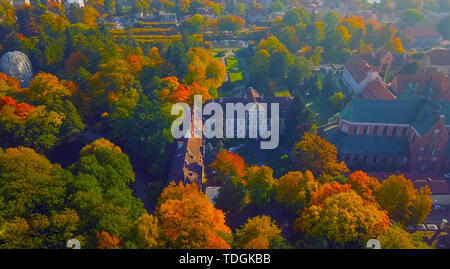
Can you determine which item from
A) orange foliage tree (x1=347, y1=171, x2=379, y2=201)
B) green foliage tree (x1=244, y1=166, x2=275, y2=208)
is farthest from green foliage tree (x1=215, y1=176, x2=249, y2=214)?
orange foliage tree (x1=347, y1=171, x2=379, y2=201)

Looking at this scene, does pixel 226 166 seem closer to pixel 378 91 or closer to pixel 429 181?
pixel 429 181

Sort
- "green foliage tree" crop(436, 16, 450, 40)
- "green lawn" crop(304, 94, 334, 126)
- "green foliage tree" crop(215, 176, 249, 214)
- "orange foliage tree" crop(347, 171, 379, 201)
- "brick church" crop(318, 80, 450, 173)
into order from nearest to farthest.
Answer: "orange foliage tree" crop(347, 171, 379, 201) < "green foliage tree" crop(215, 176, 249, 214) < "brick church" crop(318, 80, 450, 173) < "green lawn" crop(304, 94, 334, 126) < "green foliage tree" crop(436, 16, 450, 40)

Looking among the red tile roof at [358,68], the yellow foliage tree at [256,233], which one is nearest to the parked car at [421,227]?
the yellow foliage tree at [256,233]

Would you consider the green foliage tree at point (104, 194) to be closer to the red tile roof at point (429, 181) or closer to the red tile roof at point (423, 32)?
the red tile roof at point (429, 181)

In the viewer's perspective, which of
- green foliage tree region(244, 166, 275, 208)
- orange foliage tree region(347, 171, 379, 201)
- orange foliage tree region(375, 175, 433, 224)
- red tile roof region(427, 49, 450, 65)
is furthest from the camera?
red tile roof region(427, 49, 450, 65)

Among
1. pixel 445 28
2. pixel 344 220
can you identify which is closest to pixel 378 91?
pixel 344 220

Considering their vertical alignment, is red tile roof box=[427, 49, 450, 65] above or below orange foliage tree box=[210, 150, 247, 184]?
above

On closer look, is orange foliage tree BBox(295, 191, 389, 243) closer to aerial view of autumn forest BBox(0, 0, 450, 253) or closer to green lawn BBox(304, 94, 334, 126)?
aerial view of autumn forest BBox(0, 0, 450, 253)
